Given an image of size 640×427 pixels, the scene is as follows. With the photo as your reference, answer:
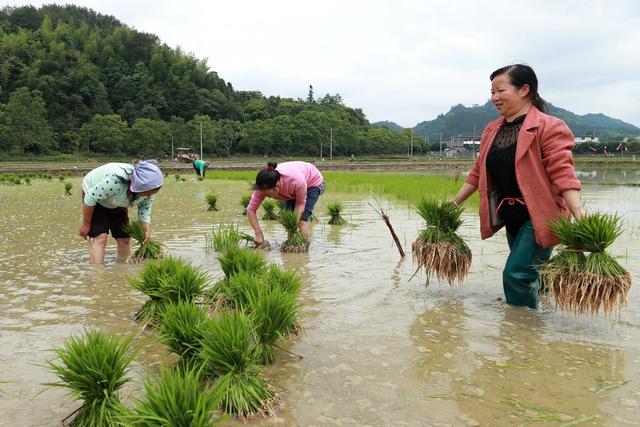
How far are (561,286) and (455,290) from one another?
3.53 ft

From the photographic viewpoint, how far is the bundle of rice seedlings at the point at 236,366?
1.87 meters

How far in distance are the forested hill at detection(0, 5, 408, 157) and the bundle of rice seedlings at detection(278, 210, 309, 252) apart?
4516cm

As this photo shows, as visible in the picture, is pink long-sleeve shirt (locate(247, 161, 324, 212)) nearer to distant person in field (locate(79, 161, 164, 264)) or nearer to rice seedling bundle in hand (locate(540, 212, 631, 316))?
distant person in field (locate(79, 161, 164, 264))

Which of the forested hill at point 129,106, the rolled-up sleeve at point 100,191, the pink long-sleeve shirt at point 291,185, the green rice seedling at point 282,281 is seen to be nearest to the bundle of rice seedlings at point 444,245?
the green rice seedling at point 282,281

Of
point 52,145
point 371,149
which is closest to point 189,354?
point 52,145

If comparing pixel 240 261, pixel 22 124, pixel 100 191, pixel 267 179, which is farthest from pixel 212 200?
pixel 22 124

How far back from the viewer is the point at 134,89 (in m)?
72.8

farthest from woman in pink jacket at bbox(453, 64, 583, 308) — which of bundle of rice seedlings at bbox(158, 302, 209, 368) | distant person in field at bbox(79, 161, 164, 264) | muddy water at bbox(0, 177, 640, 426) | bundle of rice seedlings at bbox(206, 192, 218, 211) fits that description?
bundle of rice seedlings at bbox(206, 192, 218, 211)

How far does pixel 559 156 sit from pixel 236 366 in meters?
2.07

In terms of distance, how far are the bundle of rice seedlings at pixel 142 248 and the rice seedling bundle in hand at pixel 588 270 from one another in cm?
339

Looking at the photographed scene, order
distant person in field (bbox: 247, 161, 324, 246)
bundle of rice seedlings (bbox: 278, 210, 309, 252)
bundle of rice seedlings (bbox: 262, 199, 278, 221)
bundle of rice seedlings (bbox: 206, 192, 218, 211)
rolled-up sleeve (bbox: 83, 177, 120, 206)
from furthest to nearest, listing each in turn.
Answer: bundle of rice seedlings (bbox: 206, 192, 218, 211)
bundle of rice seedlings (bbox: 262, 199, 278, 221)
bundle of rice seedlings (bbox: 278, 210, 309, 252)
distant person in field (bbox: 247, 161, 324, 246)
rolled-up sleeve (bbox: 83, 177, 120, 206)

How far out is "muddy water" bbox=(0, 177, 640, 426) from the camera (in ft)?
6.31

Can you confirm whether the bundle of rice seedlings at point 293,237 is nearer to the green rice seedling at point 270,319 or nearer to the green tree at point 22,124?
the green rice seedling at point 270,319

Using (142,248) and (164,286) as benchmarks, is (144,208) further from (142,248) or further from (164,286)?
(164,286)
